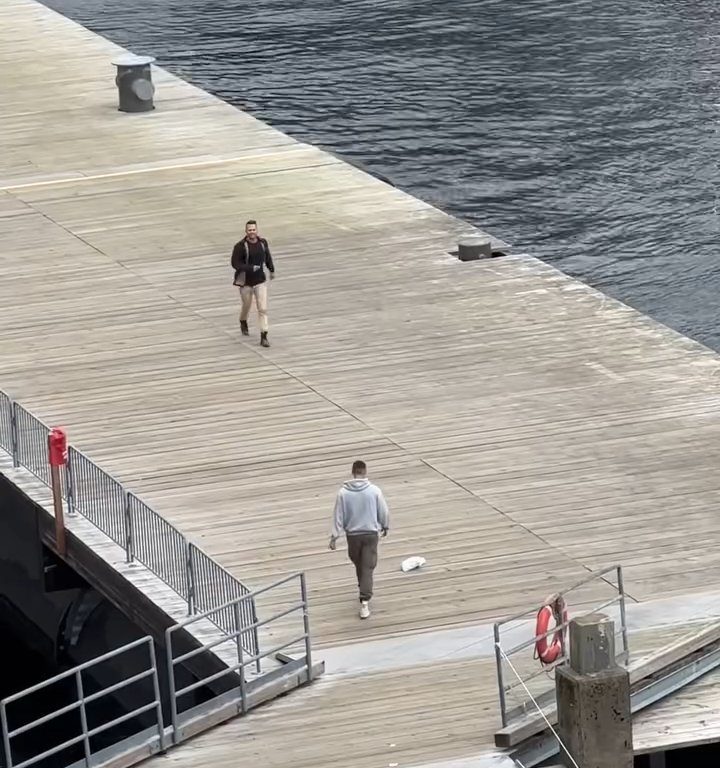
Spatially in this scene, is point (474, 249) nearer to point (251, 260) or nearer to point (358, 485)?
point (251, 260)

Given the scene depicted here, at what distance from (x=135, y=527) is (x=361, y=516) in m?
4.03

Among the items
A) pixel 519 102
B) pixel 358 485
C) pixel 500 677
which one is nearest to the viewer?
pixel 500 677

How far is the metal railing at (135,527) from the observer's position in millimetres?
24953

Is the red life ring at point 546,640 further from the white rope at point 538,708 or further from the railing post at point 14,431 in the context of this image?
the railing post at point 14,431

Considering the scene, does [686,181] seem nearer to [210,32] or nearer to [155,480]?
[210,32]

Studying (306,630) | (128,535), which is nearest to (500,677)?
(306,630)

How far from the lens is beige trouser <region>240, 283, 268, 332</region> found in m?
34.8

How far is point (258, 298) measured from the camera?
34906mm

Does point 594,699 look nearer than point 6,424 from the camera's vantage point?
Yes

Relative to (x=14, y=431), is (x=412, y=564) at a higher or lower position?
lower

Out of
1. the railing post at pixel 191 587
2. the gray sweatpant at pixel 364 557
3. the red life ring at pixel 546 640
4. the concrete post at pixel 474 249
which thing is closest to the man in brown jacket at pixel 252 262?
the concrete post at pixel 474 249

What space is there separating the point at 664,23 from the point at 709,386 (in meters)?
33.5

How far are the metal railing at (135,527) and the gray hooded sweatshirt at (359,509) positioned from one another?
51.9 inches

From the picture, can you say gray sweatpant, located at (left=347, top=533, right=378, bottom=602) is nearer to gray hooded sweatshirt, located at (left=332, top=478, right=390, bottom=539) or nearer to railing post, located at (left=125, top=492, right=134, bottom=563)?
gray hooded sweatshirt, located at (left=332, top=478, right=390, bottom=539)
